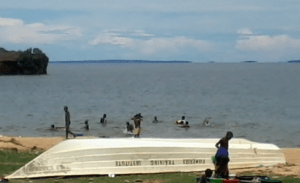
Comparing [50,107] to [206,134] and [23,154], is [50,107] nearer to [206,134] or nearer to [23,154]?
[206,134]

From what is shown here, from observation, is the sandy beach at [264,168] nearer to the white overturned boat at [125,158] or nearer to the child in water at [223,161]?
the white overturned boat at [125,158]

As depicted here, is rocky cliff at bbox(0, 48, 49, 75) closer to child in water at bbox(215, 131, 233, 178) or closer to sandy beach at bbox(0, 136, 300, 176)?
sandy beach at bbox(0, 136, 300, 176)

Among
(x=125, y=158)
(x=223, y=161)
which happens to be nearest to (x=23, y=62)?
(x=125, y=158)

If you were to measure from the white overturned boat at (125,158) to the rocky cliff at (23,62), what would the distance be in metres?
137

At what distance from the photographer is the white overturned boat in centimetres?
1611

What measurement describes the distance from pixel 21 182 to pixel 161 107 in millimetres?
45666

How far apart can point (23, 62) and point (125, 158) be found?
5619 inches

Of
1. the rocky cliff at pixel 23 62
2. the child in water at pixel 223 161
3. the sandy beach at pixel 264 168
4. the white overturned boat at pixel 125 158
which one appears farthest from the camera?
the rocky cliff at pixel 23 62

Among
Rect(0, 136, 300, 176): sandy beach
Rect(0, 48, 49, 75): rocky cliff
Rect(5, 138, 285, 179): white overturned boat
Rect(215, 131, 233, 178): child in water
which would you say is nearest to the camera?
Rect(215, 131, 233, 178): child in water

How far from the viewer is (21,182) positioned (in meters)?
15.0

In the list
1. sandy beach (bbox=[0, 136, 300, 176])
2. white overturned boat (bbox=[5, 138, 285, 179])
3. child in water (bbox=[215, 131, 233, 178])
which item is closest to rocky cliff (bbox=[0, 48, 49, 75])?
sandy beach (bbox=[0, 136, 300, 176])

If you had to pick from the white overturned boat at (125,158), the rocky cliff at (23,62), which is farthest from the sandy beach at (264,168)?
the rocky cliff at (23,62)

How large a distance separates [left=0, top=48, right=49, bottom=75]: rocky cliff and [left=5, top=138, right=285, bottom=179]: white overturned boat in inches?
5407

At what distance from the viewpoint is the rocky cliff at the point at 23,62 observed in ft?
495
